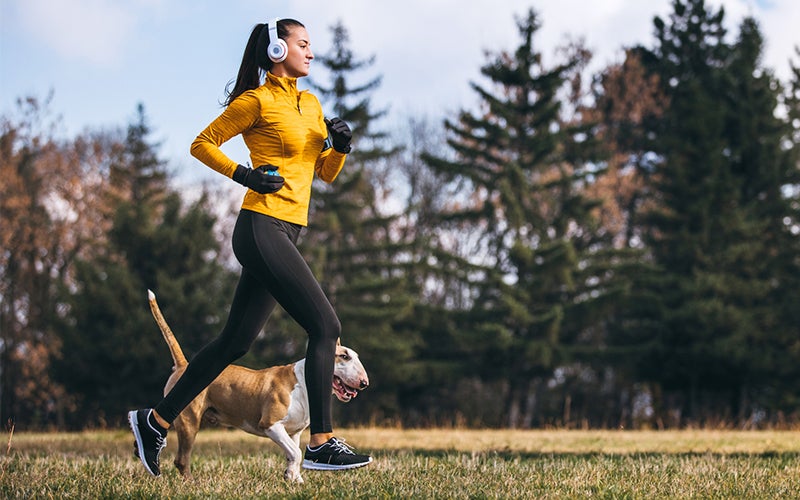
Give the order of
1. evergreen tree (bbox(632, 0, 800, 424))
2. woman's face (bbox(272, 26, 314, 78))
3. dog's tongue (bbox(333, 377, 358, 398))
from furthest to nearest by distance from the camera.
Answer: evergreen tree (bbox(632, 0, 800, 424)), dog's tongue (bbox(333, 377, 358, 398)), woman's face (bbox(272, 26, 314, 78))

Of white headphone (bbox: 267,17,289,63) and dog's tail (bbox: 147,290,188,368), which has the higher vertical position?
white headphone (bbox: 267,17,289,63)

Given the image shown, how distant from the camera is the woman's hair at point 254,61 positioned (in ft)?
15.6

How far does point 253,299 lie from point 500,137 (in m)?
23.0

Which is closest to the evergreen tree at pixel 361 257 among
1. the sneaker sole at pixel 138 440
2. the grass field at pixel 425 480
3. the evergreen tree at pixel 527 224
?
the evergreen tree at pixel 527 224

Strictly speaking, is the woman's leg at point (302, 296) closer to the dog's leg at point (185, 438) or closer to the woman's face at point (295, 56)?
the woman's face at point (295, 56)

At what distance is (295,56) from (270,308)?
1.44 metres

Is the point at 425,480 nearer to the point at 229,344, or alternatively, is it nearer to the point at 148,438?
the point at 229,344

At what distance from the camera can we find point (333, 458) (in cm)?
439

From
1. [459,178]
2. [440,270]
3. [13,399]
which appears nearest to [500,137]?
[459,178]

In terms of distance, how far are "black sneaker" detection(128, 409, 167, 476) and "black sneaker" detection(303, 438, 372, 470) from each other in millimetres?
984

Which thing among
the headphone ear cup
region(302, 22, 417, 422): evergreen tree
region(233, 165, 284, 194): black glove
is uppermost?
region(302, 22, 417, 422): evergreen tree

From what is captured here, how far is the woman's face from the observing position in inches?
185

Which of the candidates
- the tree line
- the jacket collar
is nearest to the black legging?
the jacket collar

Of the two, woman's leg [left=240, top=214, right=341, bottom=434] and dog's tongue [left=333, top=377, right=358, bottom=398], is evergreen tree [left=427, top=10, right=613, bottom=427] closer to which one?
dog's tongue [left=333, top=377, right=358, bottom=398]
